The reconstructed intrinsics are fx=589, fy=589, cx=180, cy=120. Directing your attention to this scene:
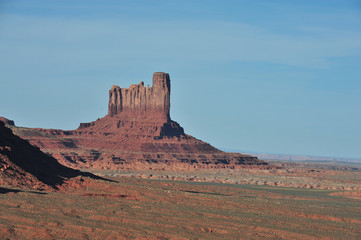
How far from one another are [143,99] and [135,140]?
21.1 metres

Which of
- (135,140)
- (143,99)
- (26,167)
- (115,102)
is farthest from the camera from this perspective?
(115,102)

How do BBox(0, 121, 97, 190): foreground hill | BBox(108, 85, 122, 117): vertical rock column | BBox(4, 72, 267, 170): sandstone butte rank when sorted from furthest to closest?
BBox(108, 85, 122, 117): vertical rock column < BBox(4, 72, 267, 170): sandstone butte < BBox(0, 121, 97, 190): foreground hill

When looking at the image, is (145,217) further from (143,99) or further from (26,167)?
(143,99)

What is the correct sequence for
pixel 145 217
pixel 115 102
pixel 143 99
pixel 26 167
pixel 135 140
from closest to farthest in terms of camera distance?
pixel 145 217 < pixel 26 167 < pixel 135 140 < pixel 143 99 < pixel 115 102

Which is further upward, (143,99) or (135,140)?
(143,99)

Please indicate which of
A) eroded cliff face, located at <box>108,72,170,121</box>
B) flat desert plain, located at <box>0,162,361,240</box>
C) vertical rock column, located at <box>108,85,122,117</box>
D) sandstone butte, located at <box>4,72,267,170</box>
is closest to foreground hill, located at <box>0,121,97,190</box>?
flat desert plain, located at <box>0,162,361,240</box>

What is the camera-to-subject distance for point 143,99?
166 m

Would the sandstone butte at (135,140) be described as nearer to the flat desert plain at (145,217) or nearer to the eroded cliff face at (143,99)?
the eroded cliff face at (143,99)

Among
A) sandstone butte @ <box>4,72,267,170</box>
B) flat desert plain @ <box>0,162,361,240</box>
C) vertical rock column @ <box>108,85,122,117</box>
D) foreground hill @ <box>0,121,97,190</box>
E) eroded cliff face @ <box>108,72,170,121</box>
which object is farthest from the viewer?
vertical rock column @ <box>108,85,122,117</box>

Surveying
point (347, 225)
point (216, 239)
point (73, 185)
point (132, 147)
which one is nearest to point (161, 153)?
point (132, 147)

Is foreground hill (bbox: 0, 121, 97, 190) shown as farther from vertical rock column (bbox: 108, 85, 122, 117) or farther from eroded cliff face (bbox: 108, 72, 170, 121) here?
vertical rock column (bbox: 108, 85, 122, 117)

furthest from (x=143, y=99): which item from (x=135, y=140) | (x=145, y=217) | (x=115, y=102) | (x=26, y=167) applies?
(x=145, y=217)

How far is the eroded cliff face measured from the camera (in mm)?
161250

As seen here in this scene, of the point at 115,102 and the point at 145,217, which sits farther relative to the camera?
the point at 115,102
